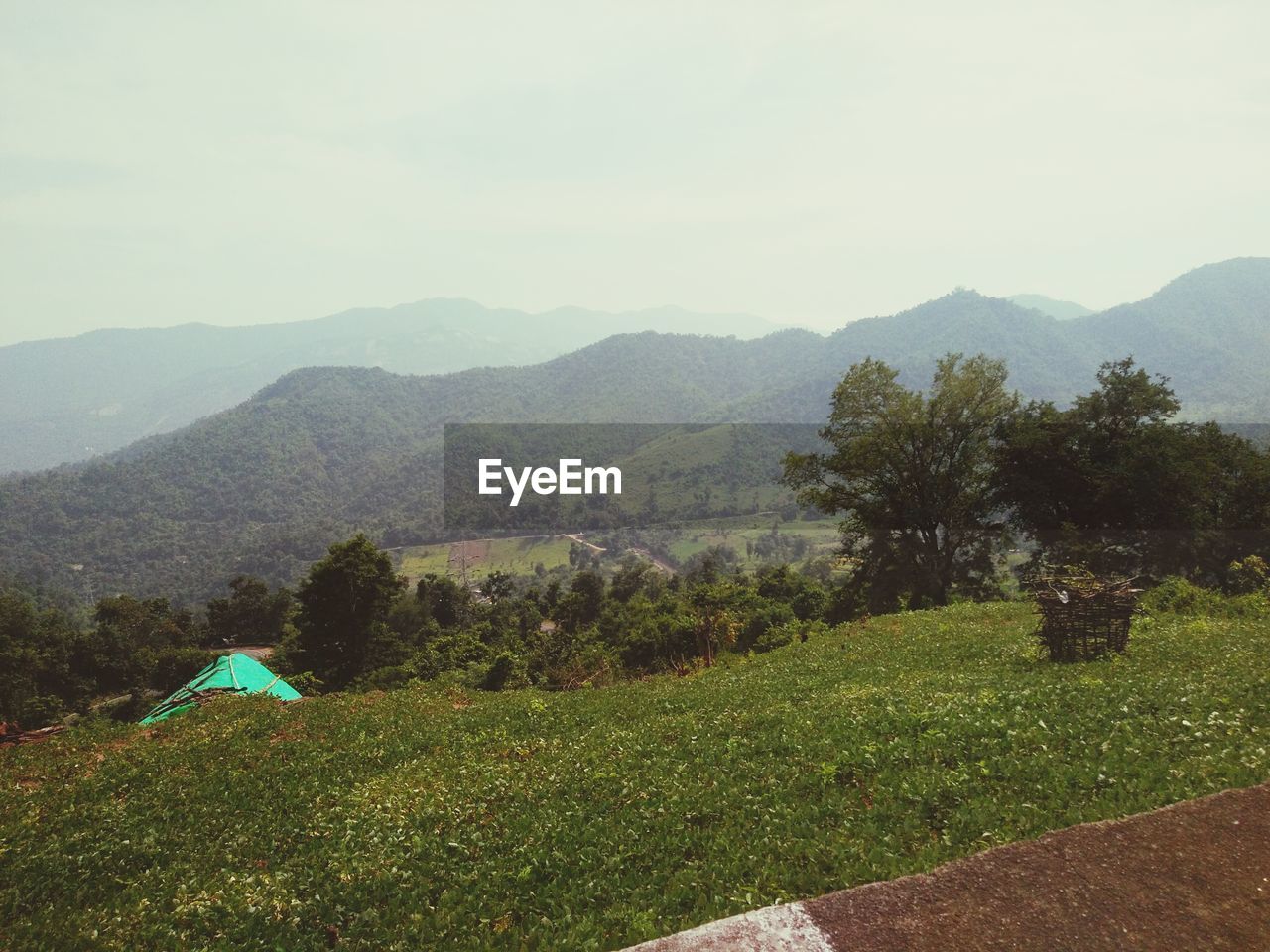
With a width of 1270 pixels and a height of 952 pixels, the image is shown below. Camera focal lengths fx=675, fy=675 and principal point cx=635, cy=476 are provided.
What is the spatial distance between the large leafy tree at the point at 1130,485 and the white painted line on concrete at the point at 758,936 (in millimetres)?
34065

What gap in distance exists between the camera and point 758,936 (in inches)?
191

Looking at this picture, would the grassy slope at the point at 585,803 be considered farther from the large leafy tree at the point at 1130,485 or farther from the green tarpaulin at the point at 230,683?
the large leafy tree at the point at 1130,485

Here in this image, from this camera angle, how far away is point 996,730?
32.7ft

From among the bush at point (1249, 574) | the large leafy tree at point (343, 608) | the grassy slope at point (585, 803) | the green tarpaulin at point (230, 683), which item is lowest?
the large leafy tree at point (343, 608)

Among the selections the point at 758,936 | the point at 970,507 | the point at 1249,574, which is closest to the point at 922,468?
the point at 970,507

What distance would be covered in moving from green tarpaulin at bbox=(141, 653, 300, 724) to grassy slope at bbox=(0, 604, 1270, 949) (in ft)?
25.1

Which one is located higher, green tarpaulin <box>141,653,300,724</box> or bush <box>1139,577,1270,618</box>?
bush <box>1139,577,1270,618</box>

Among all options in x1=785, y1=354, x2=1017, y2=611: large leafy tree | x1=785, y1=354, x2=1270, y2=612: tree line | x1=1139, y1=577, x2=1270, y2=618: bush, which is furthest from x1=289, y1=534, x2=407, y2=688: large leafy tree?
x1=1139, y1=577, x2=1270, y2=618: bush

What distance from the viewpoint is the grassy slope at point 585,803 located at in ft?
23.1

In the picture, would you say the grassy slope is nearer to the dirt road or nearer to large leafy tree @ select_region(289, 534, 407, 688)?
the dirt road

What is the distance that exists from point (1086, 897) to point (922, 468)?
3549 cm

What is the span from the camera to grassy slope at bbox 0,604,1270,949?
704 centimetres

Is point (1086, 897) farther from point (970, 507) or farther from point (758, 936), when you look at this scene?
point (970, 507)

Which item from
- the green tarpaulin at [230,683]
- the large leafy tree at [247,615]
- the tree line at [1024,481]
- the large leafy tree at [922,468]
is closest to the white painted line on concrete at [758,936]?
the green tarpaulin at [230,683]
